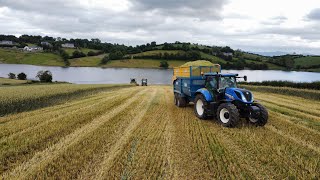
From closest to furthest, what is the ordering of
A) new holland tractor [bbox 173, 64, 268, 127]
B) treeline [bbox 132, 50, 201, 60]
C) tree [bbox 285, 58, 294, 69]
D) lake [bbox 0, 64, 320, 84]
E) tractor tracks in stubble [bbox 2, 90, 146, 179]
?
tractor tracks in stubble [bbox 2, 90, 146, 179]
new holland tractor [bbox 173, 64, 268, 127]
lake [bbox 0, 64, 320, 84]
treeline [bbox 132, 50, 201, 60]
tree [bbox 285, 58, 294, 69]

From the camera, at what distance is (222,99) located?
10.8m

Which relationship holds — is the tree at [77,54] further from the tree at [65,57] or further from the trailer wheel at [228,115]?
the trailer wheel at [228,115]

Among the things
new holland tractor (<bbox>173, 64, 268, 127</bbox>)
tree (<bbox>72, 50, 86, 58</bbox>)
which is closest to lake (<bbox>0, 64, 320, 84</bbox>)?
tree (<bbox>72, 50, 86, 58</bbox>)

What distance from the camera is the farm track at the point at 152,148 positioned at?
5777 millimetres

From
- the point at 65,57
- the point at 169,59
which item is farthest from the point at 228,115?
the point at 65,57

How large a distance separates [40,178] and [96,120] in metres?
5.34

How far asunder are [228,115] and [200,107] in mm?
2054

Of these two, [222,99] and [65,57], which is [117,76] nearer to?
[65,57]

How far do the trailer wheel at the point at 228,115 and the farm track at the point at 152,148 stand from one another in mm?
330

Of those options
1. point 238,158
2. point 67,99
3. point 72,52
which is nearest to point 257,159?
point 238,158

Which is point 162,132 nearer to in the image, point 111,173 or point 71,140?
point 71,140

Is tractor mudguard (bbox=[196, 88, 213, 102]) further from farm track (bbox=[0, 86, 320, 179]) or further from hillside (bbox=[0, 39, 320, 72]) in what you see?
hillside (bbox=[0, 39, 320, 72])

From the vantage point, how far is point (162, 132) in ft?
29.6

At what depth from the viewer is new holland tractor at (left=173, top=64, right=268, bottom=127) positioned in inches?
383
